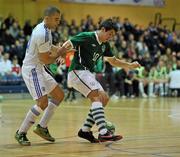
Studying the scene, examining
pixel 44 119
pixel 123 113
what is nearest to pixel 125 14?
pixel 123 113

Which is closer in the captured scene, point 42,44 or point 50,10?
point 42,44

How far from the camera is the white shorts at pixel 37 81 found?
9148mm

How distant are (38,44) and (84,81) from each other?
0.97m

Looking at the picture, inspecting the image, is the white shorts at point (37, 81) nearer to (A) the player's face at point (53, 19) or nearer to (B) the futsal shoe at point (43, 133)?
(B) the futsal shoe at point (43, 133)

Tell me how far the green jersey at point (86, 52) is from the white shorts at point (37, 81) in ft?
1.63

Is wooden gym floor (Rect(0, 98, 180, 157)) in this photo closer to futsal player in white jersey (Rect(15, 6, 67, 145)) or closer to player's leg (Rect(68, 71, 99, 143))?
player's leg (Rect(68, 71, 99, 143))

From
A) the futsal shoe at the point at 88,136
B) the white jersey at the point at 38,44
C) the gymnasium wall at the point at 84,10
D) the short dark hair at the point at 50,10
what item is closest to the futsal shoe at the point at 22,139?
the futsal shoe at the point at 88,136

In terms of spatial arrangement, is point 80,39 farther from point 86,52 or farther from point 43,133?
point 43,133

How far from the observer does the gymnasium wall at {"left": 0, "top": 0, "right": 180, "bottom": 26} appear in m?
30.8

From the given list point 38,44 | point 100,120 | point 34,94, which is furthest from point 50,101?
point 38,44

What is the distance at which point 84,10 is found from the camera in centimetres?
3328

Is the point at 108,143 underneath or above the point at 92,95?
underneath

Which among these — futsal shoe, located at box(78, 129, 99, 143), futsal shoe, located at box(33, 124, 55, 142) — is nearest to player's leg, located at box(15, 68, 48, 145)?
futsal shoe, located at box(33, 124, 55, 142)

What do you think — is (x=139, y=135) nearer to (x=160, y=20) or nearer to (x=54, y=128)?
(x=54, y=128)
